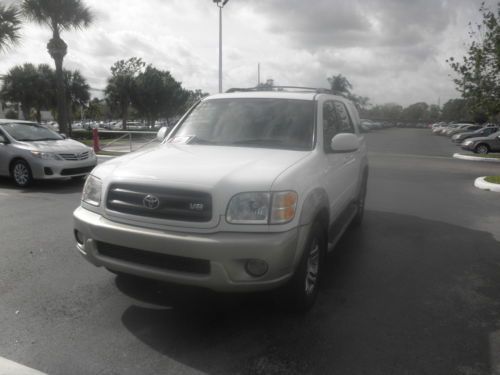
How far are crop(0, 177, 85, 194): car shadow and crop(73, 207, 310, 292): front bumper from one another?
20.8ft

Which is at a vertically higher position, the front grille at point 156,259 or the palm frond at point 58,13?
the palm frond at point 58,13

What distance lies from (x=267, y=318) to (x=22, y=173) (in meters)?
7.84

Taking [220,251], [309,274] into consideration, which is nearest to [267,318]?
[309,274]

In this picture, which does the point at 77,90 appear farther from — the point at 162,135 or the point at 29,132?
the point at 162,135

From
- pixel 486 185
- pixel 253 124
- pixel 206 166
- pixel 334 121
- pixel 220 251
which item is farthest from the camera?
pixel 486 185

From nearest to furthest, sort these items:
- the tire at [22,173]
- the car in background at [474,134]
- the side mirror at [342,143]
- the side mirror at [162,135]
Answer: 1. the side mirror at [342,143]
2. the side mirror at [162,135]
3. the tire at [22,173]
4. the car in background at [474,134]

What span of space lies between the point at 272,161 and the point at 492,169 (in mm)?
13690

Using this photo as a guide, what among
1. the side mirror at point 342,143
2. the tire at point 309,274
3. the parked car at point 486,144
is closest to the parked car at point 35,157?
the side mirror at point 342,143

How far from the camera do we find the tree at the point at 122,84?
43.1m

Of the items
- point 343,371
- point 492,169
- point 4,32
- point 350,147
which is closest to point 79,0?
point 4,32

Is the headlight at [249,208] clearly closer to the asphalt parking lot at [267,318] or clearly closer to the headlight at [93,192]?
the asphalt parking lot at [267,318]

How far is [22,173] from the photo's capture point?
9.31 metres

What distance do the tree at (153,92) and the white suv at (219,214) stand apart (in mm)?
41975

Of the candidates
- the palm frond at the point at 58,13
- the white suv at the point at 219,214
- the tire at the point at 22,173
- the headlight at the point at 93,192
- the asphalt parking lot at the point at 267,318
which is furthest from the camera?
the palm frond at the point at 58,13
